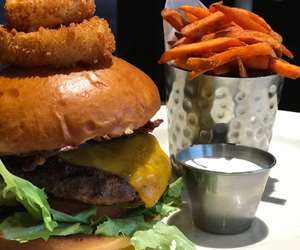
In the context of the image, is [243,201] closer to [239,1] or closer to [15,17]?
[15,17]

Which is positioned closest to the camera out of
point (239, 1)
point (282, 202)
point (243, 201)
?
point (243, 201)

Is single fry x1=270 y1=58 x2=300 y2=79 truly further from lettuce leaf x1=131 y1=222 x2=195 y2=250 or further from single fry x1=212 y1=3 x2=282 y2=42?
lettuce leaf x1=131 y1=222 x2=195 y2=250

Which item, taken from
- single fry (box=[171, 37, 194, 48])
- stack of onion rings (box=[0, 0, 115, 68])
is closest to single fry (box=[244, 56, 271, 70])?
single fry (box=[171, 37, 194, 48])

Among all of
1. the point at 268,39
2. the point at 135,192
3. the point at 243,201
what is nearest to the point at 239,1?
the point at 268,39

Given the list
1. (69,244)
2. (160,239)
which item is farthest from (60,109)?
(160,239)

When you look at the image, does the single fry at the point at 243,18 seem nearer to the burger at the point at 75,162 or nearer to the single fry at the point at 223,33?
the single fry at the point at 223,33

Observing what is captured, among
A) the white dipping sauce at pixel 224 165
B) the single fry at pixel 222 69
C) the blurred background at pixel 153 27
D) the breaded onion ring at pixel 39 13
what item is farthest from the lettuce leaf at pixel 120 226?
the blurred background at pixel 153 27
